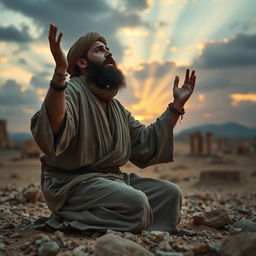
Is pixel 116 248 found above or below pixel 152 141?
below

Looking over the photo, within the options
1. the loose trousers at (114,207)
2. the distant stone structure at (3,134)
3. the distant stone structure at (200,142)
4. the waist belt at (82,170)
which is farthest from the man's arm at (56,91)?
the distant stone structure at (3,134)

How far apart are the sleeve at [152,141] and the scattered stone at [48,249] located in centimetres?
182

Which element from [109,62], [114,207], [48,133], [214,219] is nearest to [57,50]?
[48,133]

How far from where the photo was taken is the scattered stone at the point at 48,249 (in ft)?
9.57

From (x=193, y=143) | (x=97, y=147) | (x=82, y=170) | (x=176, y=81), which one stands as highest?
(x=176, y=81)

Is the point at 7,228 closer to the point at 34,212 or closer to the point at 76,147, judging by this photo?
the point at 76,147

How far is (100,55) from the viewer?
14.3ft

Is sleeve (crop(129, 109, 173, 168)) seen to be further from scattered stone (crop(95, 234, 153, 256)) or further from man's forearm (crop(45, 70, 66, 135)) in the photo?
scattered stone (crop(95, 234, 153, 256))

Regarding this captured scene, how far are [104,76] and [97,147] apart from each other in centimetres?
76

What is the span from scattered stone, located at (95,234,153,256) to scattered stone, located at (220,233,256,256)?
551 millimetres

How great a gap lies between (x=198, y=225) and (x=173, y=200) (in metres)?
0.53

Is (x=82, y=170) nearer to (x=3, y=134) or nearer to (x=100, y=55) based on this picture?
(x=100, y=55)

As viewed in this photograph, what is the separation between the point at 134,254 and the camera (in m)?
2.68

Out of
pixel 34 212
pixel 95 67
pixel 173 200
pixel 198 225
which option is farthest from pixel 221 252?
pixel 34 212
